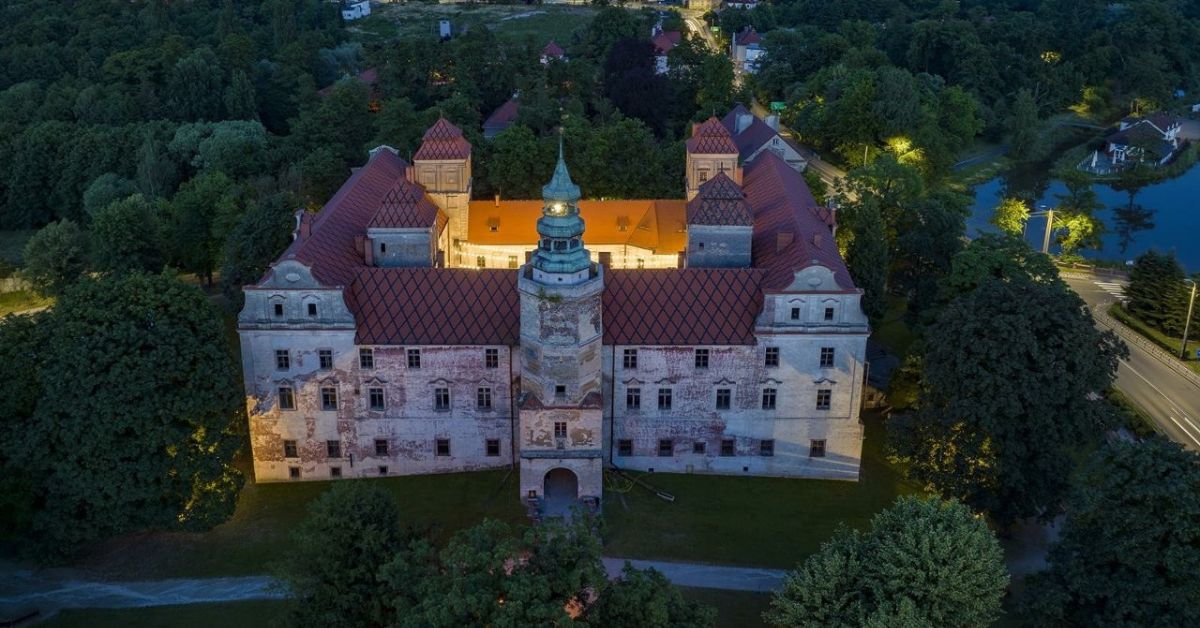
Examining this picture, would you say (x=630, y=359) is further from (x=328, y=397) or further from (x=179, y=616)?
(x=179, y=616)

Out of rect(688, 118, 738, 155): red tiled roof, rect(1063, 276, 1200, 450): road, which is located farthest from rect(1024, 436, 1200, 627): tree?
rect(688, 118, 738, 155): red tiled roof

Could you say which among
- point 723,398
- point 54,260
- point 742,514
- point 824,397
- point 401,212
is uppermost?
point 401,212

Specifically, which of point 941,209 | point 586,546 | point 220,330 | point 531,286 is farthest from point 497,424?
point 941,209

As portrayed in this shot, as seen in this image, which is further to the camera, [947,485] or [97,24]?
[97,24]

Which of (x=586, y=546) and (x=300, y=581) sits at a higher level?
(x=586, y=546)

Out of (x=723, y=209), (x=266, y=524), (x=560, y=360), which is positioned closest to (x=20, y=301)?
(x=266, y=524)

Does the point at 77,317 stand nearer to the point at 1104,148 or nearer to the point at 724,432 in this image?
the point at 724,432

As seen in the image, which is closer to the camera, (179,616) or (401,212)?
(179,616)

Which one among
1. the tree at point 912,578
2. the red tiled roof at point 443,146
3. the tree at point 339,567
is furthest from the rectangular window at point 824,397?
the red tiled roof at point 443,146
